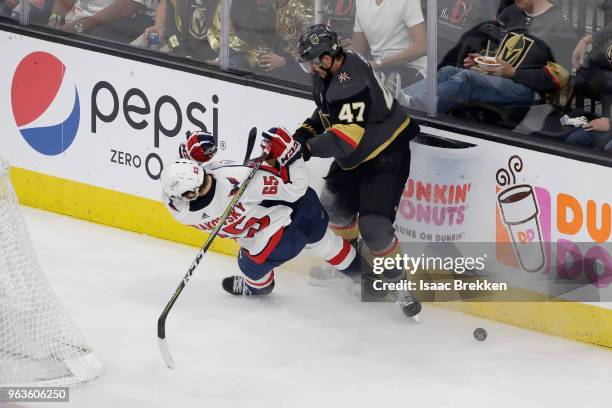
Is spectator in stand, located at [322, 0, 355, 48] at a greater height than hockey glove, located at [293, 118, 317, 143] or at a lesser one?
greater

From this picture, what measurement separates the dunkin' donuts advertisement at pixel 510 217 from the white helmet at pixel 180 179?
106 cm

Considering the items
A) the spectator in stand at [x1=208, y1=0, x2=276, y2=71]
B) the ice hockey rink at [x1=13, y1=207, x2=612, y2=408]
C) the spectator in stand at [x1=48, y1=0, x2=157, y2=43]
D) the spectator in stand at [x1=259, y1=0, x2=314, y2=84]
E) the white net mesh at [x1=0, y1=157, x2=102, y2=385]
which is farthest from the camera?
the spectator in stand at [x1=48, y1=0, x2=157, y2=43]

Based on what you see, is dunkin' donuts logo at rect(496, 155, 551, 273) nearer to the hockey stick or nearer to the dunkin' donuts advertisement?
the dunkin' donuts advertisement

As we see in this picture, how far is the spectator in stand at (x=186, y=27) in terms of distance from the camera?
20.6ft

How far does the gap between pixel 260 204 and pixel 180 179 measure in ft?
1.56

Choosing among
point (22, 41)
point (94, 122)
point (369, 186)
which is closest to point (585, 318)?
point (369, 186)

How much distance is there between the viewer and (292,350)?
5.25 meters

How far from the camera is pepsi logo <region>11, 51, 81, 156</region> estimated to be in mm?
6773

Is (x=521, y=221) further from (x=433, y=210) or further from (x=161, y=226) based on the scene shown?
(x=161, y=226)

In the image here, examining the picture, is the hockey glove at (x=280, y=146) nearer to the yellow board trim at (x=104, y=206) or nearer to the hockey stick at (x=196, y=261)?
the hockey stick at (x=196, y=261)

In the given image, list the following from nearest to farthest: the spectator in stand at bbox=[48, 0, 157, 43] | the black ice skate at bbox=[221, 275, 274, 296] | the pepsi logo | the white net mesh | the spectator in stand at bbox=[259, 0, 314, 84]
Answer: the white net mesh → the black ice skate at bbox=[221, 275, 274, 296] → the spectator in stand at bbox=[259, 0, 314, 84] → the spectator in stand at bbox=[48, 0, 157, 43] → the pepsi logo

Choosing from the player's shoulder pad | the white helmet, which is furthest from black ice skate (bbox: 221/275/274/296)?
the player's shoulder pad

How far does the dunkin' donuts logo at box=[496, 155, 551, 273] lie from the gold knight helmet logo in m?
0.39

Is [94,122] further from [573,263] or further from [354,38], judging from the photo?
[573,263]
